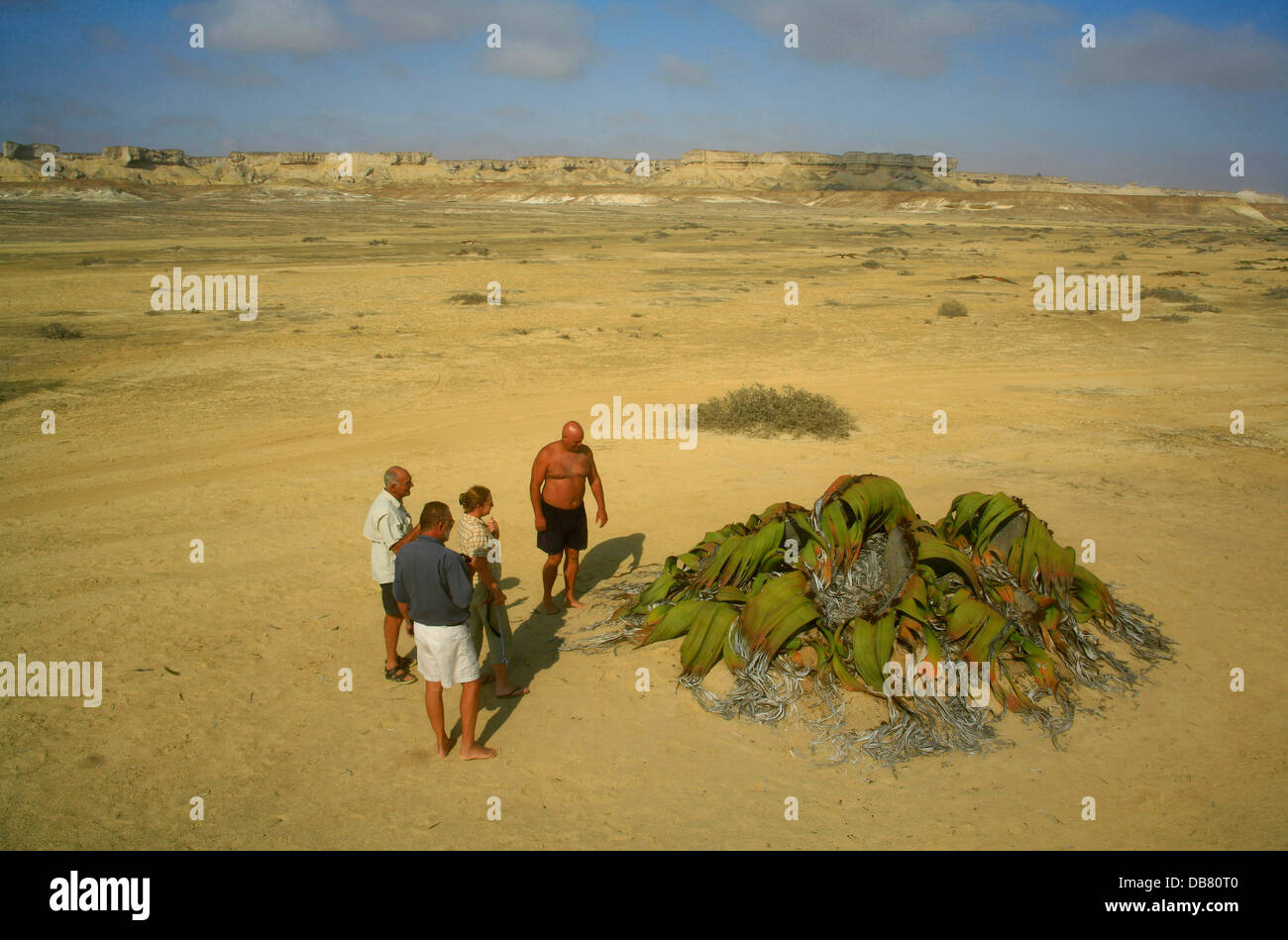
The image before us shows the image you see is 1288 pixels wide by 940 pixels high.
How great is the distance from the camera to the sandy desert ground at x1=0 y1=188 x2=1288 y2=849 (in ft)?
14.9

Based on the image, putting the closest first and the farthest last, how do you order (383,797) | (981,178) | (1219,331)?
1. (383,797)
2. (1219,331)
3. (981,178)

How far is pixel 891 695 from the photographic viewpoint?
17.2ft

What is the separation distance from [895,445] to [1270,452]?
5.12m

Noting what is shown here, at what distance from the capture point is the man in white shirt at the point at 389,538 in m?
5.55

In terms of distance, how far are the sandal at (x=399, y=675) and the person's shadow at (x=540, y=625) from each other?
1.76 ft

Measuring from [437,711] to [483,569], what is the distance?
0.88 m

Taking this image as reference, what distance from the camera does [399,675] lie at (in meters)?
5.71
